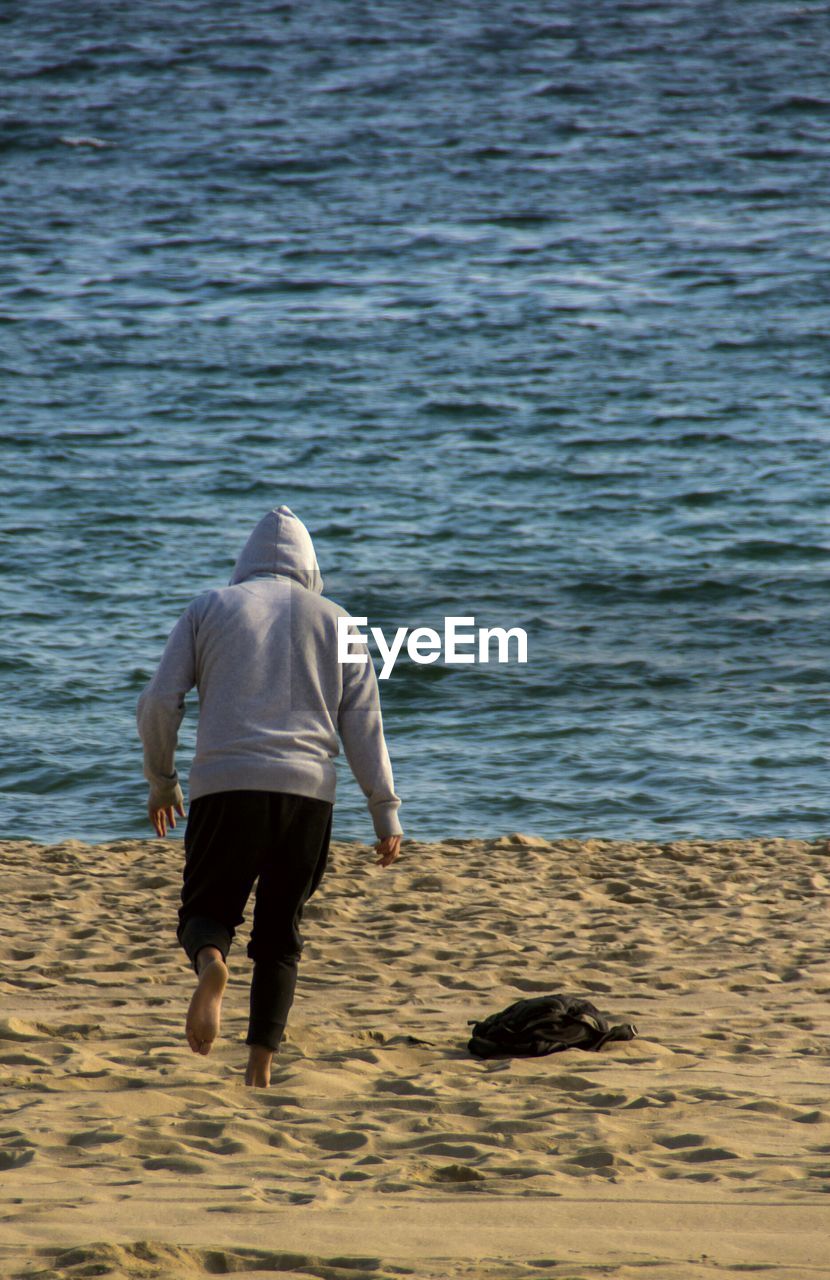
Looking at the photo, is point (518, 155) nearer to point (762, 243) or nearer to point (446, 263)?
point (446, 263)

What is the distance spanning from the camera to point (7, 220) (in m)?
32.7

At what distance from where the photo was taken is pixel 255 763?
13.6 feet

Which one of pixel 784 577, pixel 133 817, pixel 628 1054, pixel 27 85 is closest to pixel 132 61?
pixel 27 85

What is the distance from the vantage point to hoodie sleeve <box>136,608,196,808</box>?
162 inches

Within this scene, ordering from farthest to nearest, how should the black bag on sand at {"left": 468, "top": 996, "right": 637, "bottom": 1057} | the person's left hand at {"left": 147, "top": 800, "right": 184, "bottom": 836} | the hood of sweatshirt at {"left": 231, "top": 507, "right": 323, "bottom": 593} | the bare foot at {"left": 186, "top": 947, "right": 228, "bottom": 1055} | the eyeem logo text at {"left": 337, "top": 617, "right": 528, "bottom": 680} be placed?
the eyeem logo text at {"left": 337, "top": 617, "right": 528, "bottom": 680} → the black bag on sand at {"left": 468, "top": 996, "right": 637, "bottom": 1057} → the hood of sweatshirt at {"left": 231, "top": 507, "right": 323, "bottom": 593} → the person's left hand at {"left": 147, "top": 800, "right": 184, "bottom": 836} → the bare foot at {"left": 186, "top": 947, "right": 228, "bottom": 1055}

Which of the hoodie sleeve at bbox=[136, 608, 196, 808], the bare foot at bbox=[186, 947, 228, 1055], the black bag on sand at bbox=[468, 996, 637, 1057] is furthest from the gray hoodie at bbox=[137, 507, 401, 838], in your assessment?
the black bag on sand at bbox=[468, 996, 637, 1057]

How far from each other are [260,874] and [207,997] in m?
0.40

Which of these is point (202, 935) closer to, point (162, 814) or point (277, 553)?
point (162, 814)

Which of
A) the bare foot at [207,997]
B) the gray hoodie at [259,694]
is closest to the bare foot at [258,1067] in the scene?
the bare foot at [207,997]

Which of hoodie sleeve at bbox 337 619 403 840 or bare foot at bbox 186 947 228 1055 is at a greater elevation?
hoodie sleeve at bbox 337 619 403 840

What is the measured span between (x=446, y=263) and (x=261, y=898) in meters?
29.4

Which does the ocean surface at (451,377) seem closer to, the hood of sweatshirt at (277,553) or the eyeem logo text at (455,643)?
the eyeem logo text at (455,643)

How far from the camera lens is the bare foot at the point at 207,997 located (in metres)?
4.08

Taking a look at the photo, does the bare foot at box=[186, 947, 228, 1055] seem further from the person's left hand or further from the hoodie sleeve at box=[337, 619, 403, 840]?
the hoodie sleeve at box=[337, 619, 403, 840]
